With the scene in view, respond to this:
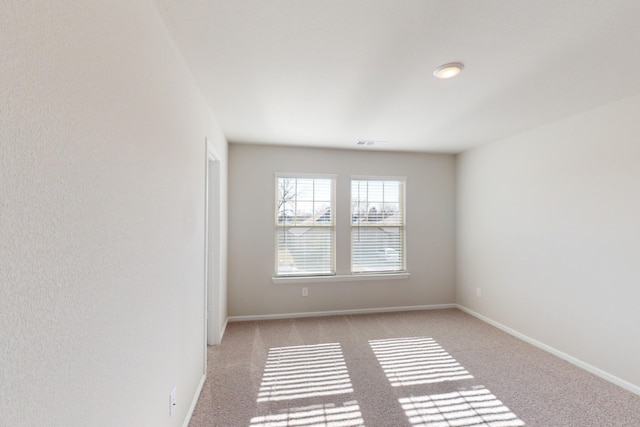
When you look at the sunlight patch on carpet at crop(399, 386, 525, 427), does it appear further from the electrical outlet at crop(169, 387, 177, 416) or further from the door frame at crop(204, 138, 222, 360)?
the door frame at crop(204, 138, 222, 360)

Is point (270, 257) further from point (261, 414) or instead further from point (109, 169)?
point (109, 169)

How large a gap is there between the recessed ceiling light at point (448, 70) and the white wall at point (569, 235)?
67.8 inches

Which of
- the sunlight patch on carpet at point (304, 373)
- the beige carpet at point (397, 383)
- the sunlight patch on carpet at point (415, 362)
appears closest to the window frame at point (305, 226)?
the beige carpet at point (397, 383)

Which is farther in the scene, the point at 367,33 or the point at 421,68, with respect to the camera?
the point at 421,68

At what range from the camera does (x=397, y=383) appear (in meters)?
2.45

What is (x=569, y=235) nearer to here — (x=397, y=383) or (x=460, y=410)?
(x=460, y=410)

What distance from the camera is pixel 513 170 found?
3.52 m

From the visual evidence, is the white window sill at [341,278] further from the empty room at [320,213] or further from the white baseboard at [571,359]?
the white baseboard at [571,359]

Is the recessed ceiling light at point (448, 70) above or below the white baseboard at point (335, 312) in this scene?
above

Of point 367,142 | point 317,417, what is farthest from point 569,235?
point 317,417

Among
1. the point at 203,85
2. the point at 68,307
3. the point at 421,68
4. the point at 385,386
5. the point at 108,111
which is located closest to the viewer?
the point at 68,307

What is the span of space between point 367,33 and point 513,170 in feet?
9.62

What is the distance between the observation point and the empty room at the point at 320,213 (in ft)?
2.63

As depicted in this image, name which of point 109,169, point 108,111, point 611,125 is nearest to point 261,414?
point 109,169
